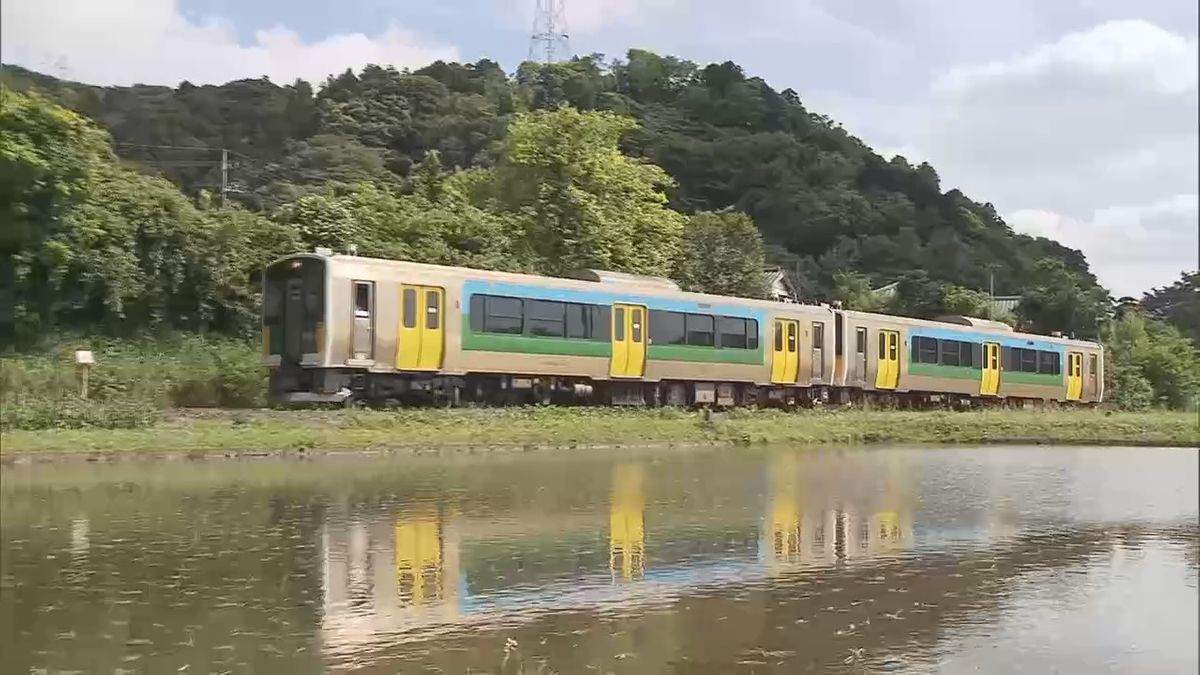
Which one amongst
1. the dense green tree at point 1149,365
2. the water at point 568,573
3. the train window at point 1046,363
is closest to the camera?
the water at point 568,573

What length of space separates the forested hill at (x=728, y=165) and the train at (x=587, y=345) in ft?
13.2

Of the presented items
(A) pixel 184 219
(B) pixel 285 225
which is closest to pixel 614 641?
(A) pixel 184 219

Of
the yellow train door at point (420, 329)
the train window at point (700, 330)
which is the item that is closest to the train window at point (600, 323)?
the train window at point (700, 330)

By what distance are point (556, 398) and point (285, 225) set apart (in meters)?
7.92

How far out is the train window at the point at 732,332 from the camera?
23688 millimetres

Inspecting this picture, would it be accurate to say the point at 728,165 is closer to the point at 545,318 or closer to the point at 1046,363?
the point at 1046,363

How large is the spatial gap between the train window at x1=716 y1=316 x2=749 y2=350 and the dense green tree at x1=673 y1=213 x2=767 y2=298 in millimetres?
12440

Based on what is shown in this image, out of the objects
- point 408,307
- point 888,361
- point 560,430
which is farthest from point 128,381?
point 888,361

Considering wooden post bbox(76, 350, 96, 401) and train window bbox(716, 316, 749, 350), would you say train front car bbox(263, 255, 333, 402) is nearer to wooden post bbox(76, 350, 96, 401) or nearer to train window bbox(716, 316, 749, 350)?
wooden post bbox(76, 350, 96, 401)

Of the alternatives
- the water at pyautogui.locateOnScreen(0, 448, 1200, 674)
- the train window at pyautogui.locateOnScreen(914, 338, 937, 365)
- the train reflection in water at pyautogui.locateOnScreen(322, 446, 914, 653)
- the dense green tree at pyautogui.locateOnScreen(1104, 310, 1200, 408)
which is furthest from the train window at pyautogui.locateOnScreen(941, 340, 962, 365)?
the train reflection in water at pyautogui.locateOnScreen(322, 446, 914, 653)

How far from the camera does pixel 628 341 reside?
21812 millimetres

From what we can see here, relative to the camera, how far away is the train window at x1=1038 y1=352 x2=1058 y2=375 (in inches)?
1268

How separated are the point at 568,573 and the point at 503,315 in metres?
12.2

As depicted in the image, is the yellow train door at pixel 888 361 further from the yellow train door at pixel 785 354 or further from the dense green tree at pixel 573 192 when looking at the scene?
the dense green tree at pixel 573 192
